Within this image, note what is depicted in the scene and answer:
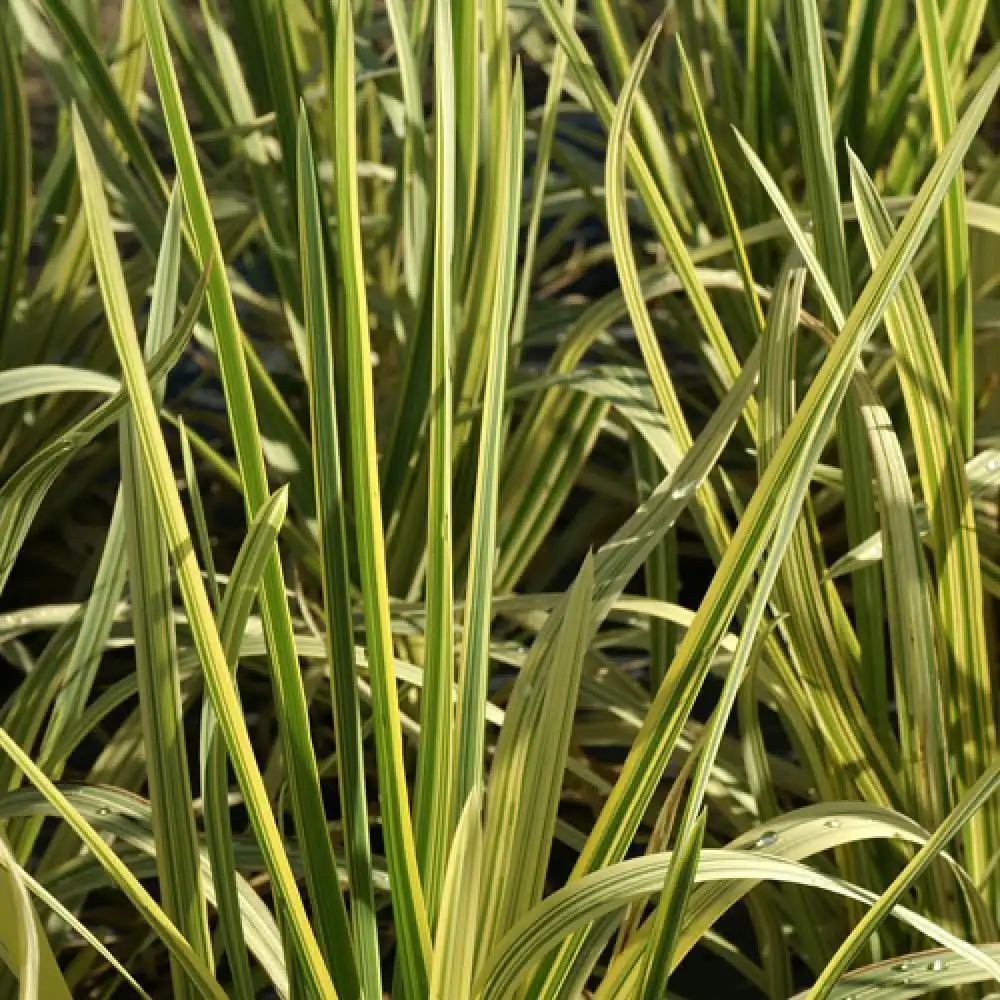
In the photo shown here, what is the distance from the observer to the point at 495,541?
771mm

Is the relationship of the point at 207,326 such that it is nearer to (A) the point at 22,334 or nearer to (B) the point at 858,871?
(A) the point at 22,334

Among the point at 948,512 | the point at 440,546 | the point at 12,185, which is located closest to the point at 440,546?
the point at 440,546

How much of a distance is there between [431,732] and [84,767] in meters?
0.56

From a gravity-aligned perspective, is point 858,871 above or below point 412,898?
below

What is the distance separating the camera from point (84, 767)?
1101 mm

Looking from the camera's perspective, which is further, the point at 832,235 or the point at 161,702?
the point at 832,235

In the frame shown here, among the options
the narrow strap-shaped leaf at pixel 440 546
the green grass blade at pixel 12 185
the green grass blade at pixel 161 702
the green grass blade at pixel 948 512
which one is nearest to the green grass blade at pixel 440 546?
the narrow strap-shaped leaf at pixel 440 546

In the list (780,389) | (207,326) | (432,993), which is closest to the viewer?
(432,993)

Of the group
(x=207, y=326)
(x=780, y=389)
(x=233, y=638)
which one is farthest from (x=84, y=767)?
(x=780, y=389)

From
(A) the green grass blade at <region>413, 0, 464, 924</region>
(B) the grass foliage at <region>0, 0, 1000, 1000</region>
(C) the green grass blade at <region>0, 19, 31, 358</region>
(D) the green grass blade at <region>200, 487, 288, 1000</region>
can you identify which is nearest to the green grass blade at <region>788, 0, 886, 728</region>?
(B) the grass foliage at <region>0, 0, 1000, 1000</region>

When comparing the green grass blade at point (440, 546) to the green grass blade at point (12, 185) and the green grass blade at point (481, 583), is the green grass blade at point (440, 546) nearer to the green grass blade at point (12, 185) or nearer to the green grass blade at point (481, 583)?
the green grass blade at point (481, 583)

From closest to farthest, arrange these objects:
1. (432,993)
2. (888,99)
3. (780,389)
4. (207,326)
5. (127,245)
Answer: (432,993), (780,389), (207,326), (888,99), (127,245)

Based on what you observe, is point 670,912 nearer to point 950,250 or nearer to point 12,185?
point 950,250

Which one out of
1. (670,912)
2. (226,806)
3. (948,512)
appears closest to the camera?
(670,912)
